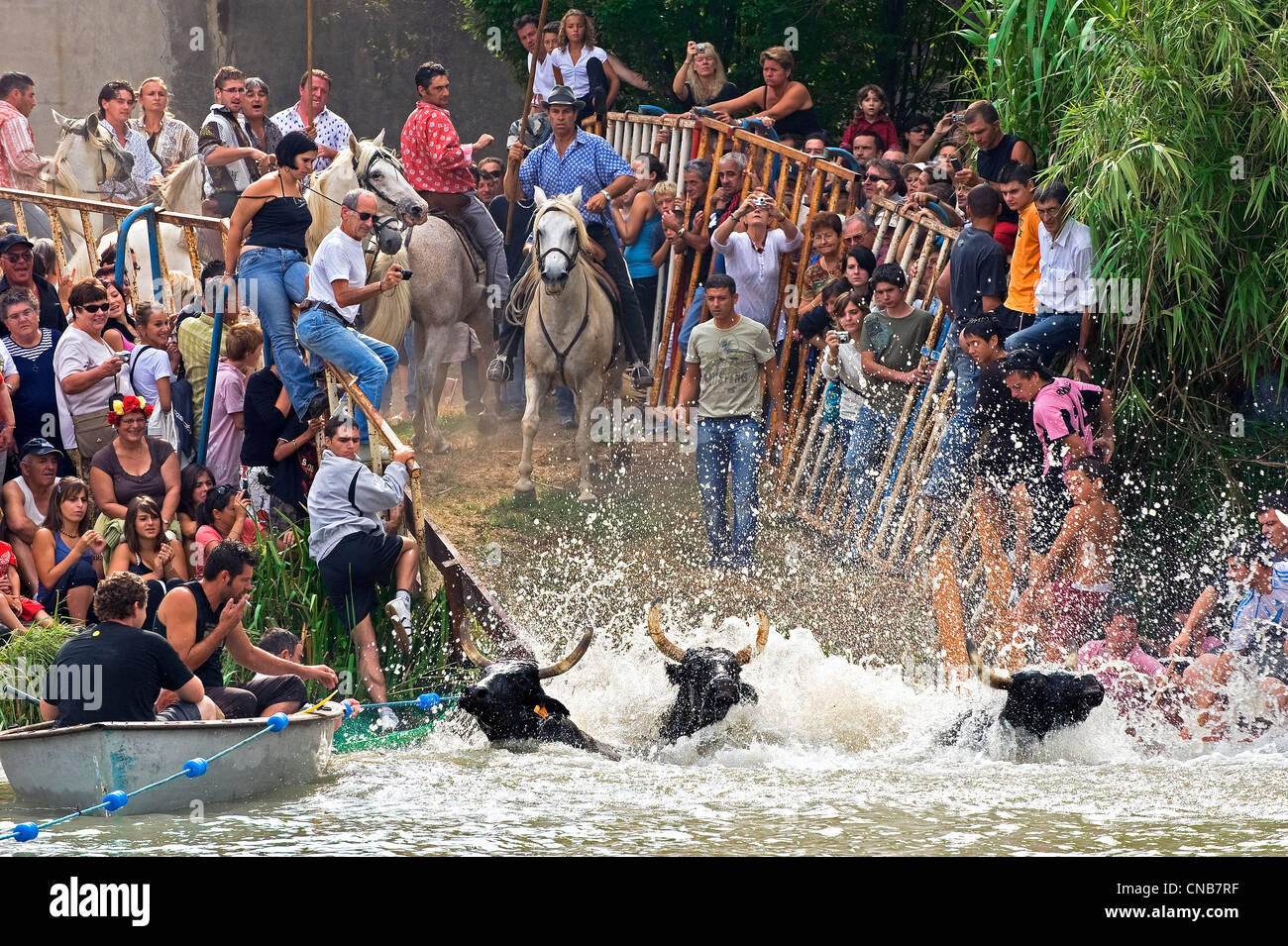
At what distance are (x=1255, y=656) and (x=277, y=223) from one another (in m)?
6.67

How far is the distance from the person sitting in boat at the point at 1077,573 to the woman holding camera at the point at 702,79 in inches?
254

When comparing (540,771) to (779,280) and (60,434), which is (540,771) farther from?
(779,280)

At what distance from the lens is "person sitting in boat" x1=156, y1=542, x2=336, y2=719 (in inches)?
368

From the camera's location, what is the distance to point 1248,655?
9.54 m

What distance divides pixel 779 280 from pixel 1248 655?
17.3 feet

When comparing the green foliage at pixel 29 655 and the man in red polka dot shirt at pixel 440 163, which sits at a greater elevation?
the man in red polka dot shirt at pixel 440 163

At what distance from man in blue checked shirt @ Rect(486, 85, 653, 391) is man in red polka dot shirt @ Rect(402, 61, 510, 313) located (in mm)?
483

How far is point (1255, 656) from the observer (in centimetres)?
952

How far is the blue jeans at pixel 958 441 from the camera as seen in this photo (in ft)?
36.9

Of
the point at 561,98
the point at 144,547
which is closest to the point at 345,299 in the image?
the point at 144,547

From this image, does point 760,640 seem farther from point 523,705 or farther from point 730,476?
point 730,476

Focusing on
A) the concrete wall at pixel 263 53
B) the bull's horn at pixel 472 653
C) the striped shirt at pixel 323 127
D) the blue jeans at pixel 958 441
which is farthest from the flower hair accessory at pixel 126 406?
the concrete wall at pixel 263 53

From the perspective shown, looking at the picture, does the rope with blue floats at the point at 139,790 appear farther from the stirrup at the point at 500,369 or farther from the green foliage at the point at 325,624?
the stirrup at the point at 500,369
